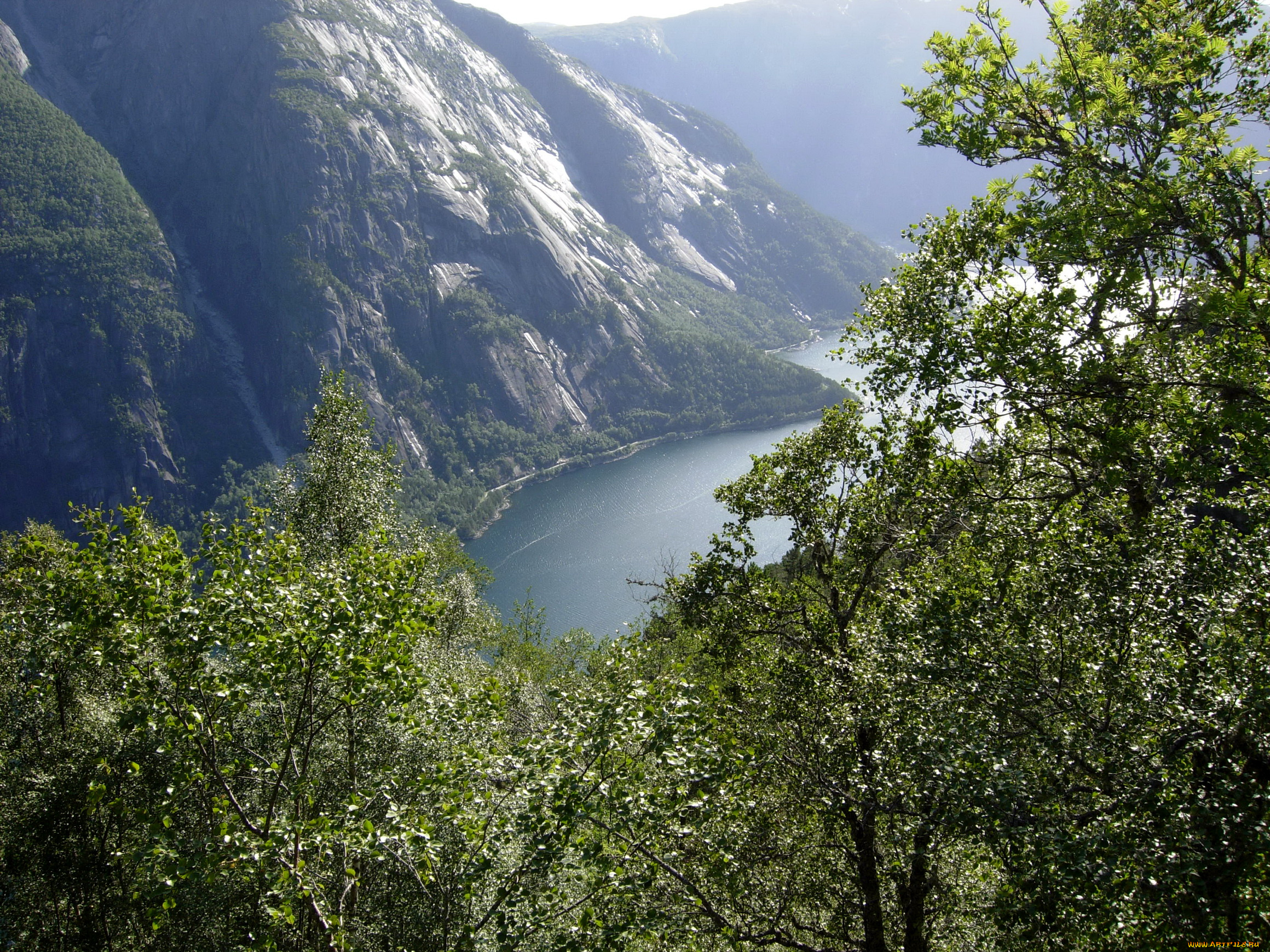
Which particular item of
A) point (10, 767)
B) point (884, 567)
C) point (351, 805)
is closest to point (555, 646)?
point (10, 767)

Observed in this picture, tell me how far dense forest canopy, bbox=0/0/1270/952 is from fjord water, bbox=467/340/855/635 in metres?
55.0

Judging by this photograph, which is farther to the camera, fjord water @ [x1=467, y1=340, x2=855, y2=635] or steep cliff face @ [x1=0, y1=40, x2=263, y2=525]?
steep cliff face @ [x1=0, y1=40, x2=263, y2=525]

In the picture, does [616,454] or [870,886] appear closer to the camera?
[870,886]

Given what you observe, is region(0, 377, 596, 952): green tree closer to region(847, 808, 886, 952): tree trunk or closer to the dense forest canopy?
the dense forest canopy

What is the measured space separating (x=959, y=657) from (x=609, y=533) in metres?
109

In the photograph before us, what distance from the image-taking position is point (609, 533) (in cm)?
11544

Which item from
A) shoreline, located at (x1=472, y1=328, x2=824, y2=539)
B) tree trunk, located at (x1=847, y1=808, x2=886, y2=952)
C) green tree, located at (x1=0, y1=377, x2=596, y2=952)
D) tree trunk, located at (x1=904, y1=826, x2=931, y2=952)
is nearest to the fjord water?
shoreline, located at (x1=472, y1=328, x2=824, y2=539)

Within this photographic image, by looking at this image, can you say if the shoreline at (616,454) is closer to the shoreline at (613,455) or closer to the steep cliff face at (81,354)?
the shoreline at (613,455)

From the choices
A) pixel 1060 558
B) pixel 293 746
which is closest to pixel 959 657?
pixel 1060 558

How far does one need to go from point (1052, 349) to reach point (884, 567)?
Result: 534 centimetres

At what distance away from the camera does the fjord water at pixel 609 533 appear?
9219cm

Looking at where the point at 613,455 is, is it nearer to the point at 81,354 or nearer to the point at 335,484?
the point at 81,354

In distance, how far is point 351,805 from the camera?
7.32 m

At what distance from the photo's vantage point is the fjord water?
92188mm
